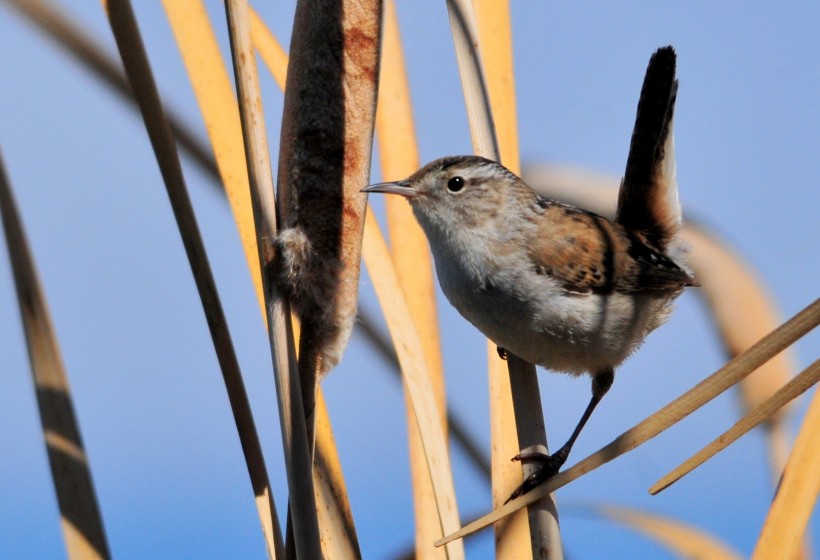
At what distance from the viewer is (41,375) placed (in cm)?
135

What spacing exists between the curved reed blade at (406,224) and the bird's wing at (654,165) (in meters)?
0.61

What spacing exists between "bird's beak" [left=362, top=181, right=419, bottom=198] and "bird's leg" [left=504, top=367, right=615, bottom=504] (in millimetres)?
588

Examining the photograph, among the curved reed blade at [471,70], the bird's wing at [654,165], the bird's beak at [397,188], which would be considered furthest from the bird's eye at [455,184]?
the bird's wing at [654,165]

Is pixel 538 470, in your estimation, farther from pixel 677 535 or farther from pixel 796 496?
pixel 677 535

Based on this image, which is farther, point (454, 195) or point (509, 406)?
point (454, 195)

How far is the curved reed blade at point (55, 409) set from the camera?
4.19ft

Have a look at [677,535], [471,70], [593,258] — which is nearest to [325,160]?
[471,70]

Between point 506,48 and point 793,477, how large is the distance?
37.9 inches

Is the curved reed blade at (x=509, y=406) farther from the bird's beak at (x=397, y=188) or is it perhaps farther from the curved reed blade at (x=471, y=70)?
the bird's beak at (x=397, y=188)

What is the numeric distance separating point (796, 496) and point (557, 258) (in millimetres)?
733

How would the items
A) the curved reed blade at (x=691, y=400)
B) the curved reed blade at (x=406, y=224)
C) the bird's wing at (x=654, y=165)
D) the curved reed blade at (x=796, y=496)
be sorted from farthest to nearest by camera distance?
the bird's wing at (x=654, y=165) → the curved reed blade at (x=406, y=224) → the curved reed blade at (x=796, y=496) → the curved reed blade at (x=691, y=400)

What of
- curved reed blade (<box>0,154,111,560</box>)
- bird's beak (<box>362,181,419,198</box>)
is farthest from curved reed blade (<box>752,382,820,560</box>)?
curved reed blade (<box>0,154,111,560</box>)

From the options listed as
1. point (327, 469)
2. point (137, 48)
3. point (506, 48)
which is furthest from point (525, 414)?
point (137, 48)

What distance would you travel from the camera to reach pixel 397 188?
5.31ft
